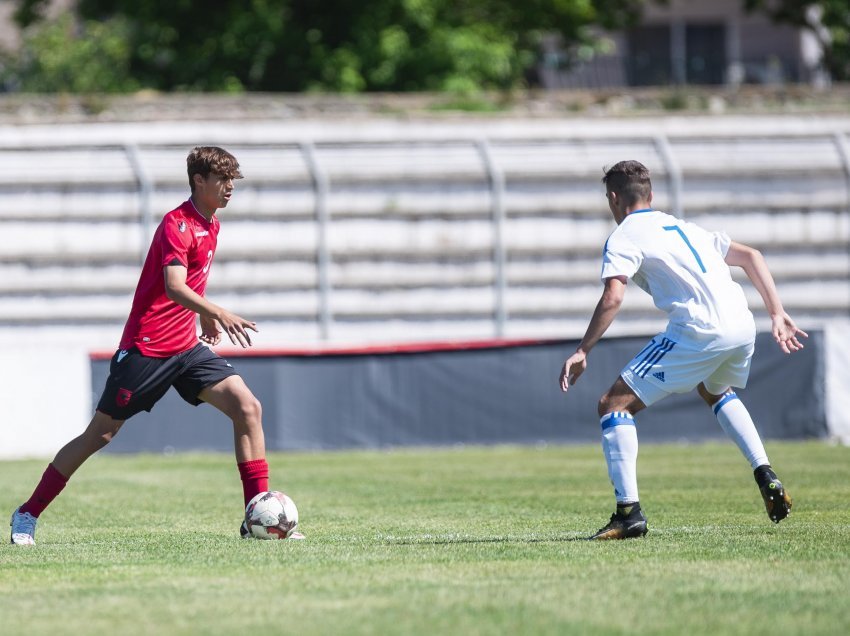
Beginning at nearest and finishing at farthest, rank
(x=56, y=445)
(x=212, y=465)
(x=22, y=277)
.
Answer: (x=212, y=465)
(x=56, y=445)
(x=22, y=277)

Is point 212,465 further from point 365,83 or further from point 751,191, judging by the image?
point 365,83

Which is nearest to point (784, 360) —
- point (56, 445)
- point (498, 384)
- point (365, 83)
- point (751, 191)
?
point (498, 384)

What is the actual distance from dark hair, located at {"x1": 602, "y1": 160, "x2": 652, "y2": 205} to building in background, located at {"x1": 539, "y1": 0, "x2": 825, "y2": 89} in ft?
72.0

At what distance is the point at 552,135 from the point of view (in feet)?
75.7

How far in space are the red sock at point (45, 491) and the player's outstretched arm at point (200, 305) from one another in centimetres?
124

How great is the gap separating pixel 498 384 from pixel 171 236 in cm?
987

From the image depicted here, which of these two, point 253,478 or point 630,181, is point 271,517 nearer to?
point 253,478

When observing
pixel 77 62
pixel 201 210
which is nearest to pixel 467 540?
pixel 201 210

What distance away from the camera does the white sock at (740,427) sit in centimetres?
782

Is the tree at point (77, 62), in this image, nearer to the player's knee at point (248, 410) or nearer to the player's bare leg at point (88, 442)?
the player's bare leg at point (88, 442)

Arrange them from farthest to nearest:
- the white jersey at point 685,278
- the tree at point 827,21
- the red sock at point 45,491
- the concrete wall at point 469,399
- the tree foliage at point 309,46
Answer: the tree at point 827,21 → the tree foliage at point 309,46 → the concrete wall at point 469,399 → the red sock at point 45,491 → the white jersey at point 685,278

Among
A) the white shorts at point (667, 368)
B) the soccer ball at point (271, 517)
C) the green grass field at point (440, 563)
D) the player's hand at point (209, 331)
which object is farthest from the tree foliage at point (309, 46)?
the white shorts at point (667, 368)

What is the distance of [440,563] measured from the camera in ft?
21.4

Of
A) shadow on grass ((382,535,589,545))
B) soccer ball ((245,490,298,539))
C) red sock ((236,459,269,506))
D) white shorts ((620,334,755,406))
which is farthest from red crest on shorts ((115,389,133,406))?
white shorts ((620,334,755,406))
